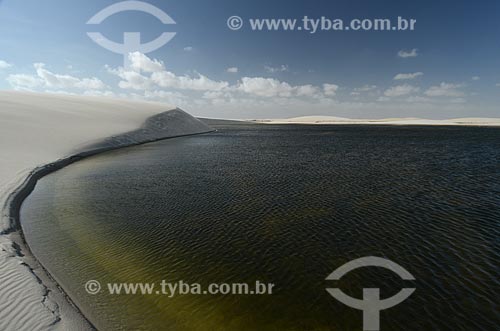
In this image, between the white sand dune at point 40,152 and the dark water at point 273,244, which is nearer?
the white sand dune at point 40,152

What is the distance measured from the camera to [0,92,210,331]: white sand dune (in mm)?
7520

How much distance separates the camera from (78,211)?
55.7 ft

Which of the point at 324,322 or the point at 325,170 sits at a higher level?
the point at 325,170

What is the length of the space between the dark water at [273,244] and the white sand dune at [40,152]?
2.71 ft

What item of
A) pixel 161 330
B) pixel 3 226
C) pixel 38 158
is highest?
pixel 38 158

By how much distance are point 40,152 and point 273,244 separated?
32.9m

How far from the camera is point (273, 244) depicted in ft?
41.5

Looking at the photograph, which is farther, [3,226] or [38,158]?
[38,158]

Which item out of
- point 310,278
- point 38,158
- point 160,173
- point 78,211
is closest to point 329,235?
point 310,278

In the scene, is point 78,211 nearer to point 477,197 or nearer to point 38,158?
point 38,158

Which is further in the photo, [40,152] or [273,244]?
[40,152]

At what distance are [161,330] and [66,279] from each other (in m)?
4.73

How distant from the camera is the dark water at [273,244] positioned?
830cm

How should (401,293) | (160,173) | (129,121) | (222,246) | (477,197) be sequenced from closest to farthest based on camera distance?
(401,293) < (222,246) < (477,197) < (160,173) < (129,121)
